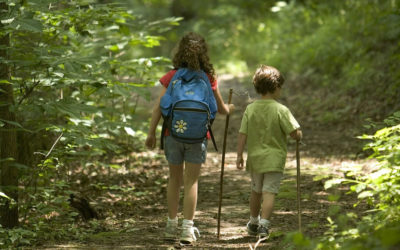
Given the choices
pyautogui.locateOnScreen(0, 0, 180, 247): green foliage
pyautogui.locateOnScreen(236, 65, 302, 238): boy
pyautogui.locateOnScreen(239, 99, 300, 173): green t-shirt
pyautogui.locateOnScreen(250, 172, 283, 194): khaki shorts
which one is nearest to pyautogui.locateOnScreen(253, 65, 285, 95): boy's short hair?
pyautogui.locateOnScreen(236, 65, 302, 238): boy

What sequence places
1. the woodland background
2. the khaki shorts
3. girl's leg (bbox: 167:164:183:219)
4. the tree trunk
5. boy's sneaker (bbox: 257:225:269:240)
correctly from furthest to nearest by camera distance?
the tree trunk
girl's leg (bbox: 167:164:183:219)
the khaki shorts
boy's sneaker (bbox: 257:225:269:240)
the woodland background

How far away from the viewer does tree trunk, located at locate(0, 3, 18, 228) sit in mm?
5391

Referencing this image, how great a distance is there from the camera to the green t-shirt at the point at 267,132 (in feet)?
16.1

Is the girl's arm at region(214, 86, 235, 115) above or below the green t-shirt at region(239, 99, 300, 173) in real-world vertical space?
above

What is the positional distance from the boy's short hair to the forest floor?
231 millimetres

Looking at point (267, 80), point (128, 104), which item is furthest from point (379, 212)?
point (128, 104)

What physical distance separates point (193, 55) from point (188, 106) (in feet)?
1.71

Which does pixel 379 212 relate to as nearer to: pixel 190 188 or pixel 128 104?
pixel 190 188

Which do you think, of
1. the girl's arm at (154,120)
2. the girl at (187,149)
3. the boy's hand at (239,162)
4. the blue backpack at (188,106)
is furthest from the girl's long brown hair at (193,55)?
the boy's hand at (239,162)

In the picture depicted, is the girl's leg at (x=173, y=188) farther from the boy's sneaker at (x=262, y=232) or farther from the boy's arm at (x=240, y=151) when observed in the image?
the boy's sneaker at (x=262, y=232)

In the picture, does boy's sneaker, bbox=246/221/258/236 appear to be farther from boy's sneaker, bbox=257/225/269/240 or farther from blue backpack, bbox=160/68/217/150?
blue backpack, bbox=160/68/217/150

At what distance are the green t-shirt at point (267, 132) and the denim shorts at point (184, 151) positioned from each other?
48 cm

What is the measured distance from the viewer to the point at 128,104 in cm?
927

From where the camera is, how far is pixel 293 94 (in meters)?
13.8
